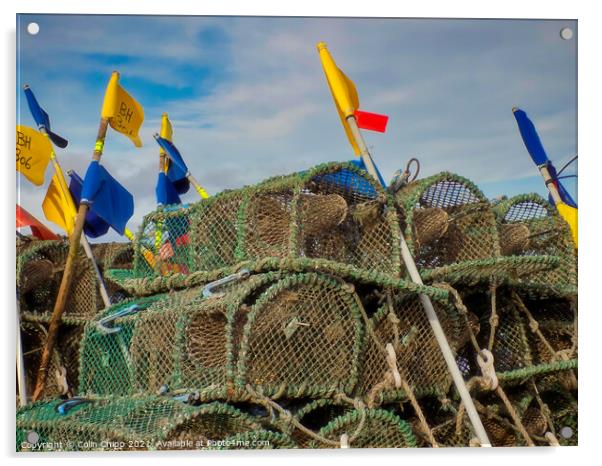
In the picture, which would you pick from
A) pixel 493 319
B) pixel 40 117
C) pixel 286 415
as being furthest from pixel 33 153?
pixel 493 319

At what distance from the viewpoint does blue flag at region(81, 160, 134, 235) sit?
195 inches

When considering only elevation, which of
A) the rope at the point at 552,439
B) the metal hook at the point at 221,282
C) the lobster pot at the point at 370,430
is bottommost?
the rope at the point at 552,439

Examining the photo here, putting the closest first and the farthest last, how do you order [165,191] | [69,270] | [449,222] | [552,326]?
[449,222], [552,326], [69,270], [165,191]

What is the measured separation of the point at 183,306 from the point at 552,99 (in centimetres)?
186

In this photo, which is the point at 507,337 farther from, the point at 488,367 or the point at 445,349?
the point at 445,349

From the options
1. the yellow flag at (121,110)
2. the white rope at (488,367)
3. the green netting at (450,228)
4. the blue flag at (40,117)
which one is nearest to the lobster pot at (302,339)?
the green netting at (450,228)

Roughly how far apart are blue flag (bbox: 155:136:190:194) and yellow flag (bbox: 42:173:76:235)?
1.92 feet

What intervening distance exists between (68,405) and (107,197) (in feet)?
4.37

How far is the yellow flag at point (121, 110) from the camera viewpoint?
4.70m

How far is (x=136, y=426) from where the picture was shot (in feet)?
12.4

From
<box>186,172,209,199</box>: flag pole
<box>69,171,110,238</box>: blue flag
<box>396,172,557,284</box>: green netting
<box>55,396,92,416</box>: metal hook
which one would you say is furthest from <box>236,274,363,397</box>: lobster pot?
<box>69,171,110,238</box>: blue flag

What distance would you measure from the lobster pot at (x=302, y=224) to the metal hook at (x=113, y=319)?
0.17 m

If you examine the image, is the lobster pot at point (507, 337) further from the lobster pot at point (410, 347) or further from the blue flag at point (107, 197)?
the blue flag at point (107, 197)

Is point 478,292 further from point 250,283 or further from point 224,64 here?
point 224,64
